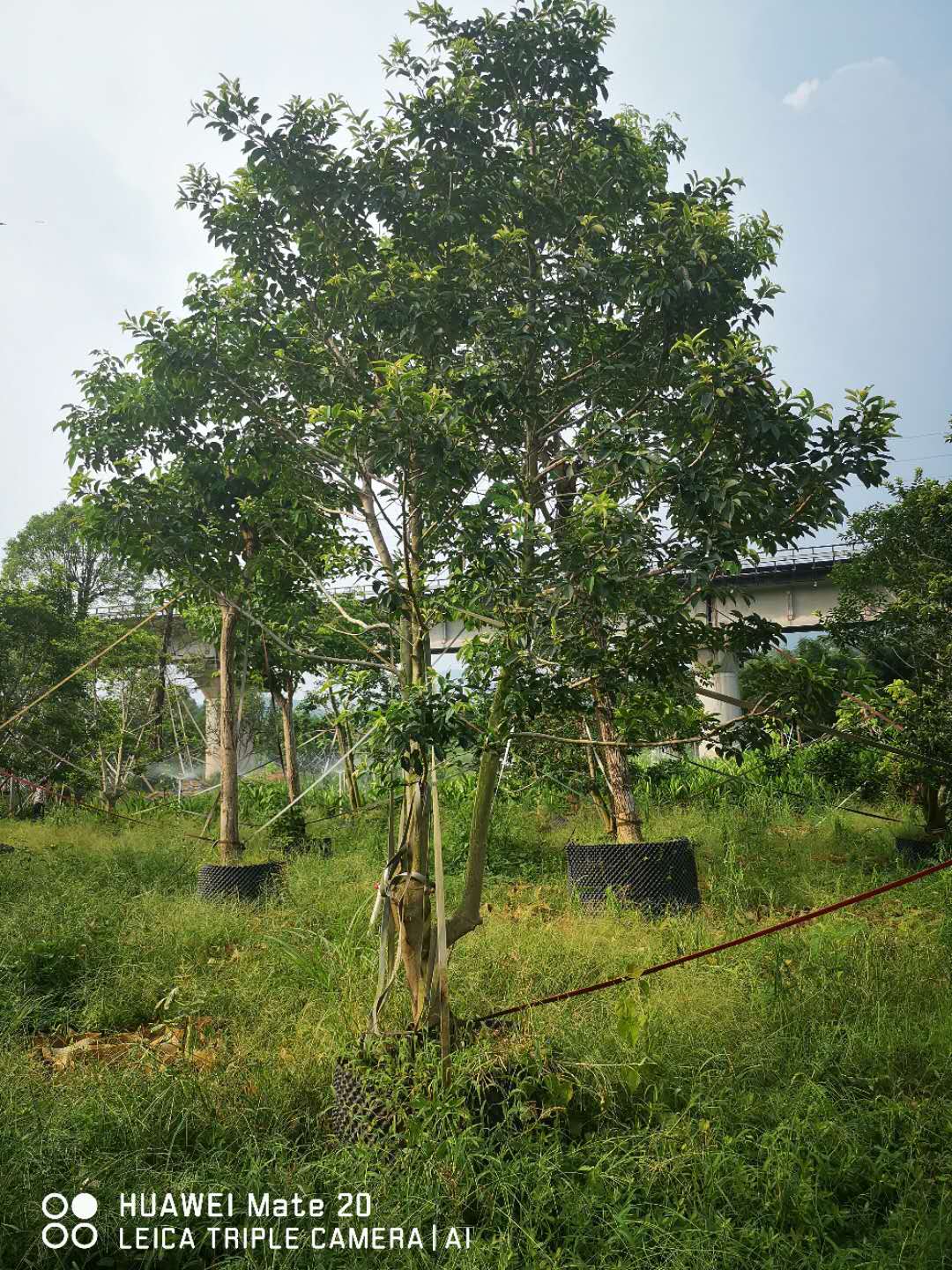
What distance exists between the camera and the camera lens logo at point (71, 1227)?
92.6 inches

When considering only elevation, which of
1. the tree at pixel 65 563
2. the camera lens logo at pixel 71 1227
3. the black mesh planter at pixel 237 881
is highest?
the tree at pixel 65 563

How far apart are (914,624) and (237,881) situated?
6.18m

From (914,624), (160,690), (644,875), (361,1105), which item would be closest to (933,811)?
(914,624)

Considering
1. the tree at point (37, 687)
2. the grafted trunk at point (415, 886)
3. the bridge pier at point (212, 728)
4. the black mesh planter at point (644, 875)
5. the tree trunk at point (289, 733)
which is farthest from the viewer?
the bridge pier at point (212, 728)

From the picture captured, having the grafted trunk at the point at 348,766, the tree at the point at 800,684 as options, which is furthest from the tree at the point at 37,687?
the tree at the point at 800,684

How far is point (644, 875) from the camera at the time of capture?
6.16 m

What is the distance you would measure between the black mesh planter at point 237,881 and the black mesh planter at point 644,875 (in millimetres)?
2328

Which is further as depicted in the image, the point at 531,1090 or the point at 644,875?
the point at 644,875

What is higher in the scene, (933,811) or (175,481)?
(175,481)

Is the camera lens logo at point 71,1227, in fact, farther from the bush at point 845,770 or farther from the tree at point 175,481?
the bush at point 845,770

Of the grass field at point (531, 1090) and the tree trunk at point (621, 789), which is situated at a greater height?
the tree trunk at point (621, 789)

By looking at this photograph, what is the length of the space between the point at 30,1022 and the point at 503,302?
4.04 m

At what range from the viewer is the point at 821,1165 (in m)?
2.71

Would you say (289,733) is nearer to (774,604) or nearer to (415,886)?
(415,886)
